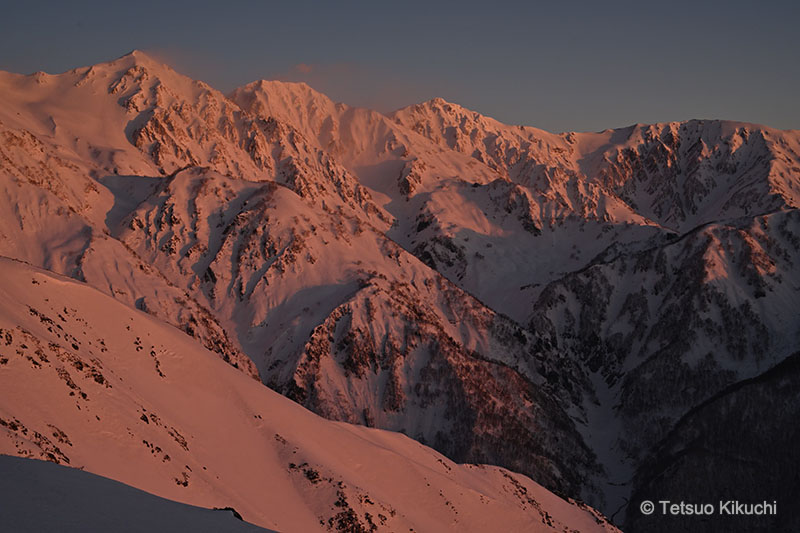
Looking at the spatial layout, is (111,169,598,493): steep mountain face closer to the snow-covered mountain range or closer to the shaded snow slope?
the snow-covered mountain range

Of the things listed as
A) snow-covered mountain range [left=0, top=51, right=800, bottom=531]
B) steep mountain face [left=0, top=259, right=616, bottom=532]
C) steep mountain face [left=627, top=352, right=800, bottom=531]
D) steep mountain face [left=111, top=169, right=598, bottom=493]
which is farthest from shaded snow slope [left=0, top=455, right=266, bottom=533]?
steep mountain face [left=627, top=352, right=800, bottom=531]

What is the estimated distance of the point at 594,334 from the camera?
640ft

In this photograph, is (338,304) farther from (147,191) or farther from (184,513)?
(184,513)

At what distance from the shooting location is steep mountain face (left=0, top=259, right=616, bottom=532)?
3688 cm

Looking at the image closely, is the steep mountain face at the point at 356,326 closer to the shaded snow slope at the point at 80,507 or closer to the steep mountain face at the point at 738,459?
the steep mountain face at the point at 738,459

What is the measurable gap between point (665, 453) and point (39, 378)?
5214 inches

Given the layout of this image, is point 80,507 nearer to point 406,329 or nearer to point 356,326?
point 356,326

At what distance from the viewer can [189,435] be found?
165ft

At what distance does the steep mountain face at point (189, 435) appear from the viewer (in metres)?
36.9

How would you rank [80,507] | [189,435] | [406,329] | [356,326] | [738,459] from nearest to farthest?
1. [80,507]
2. [189,435]
3. [738,459]
4. [356,326]
5. [406,329]

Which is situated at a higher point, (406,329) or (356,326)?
(406,329)

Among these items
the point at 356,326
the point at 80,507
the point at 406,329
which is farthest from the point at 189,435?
the point at 406,329

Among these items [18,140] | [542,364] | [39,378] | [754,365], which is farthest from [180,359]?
[754,365]

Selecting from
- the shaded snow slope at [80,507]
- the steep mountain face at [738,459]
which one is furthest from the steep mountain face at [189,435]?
the steep mountain face at [738,459]
